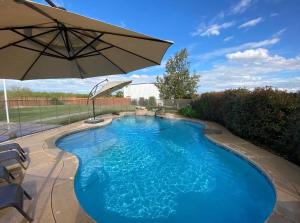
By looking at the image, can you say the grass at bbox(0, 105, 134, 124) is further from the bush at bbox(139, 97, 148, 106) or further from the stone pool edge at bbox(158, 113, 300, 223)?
the stone pool edge at bbox(158, 113, 300, 223)

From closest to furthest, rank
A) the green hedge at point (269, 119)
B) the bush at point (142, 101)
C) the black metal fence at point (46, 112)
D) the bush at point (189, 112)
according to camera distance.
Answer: the green hedge at point (269, 119)
the black metal fence at point (46, 112)
the bush at point (189, 112)
the bush at point (142, 101)

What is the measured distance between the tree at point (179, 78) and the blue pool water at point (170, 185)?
14.9 metres

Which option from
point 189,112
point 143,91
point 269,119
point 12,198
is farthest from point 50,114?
point 143,91

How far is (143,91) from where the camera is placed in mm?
31875

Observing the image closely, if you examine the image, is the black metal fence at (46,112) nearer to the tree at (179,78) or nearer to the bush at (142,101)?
the bush at (142,101)

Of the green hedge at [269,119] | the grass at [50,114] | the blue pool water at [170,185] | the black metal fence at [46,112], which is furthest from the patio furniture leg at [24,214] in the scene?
the grass at [50,114]

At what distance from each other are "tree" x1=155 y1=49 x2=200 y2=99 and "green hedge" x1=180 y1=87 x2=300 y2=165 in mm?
13117

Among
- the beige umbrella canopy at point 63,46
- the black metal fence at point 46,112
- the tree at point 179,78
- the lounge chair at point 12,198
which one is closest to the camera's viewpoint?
the beige umbrella canopy at point 63,46

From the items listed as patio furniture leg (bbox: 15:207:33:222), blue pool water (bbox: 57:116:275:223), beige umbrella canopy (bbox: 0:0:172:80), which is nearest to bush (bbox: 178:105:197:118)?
blue pool water (bbox: 57:116:275:223)

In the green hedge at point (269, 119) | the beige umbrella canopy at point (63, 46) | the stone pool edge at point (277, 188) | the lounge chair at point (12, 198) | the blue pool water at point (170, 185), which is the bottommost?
the blue pool water at point (170, 185)

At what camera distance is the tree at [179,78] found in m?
22.3

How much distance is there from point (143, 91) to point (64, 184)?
28503mm

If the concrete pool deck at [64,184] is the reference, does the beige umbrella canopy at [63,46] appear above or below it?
above

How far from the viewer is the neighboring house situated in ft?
101
